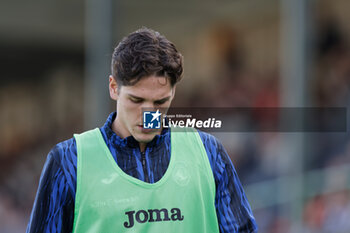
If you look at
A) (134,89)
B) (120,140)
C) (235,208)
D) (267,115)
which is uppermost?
(267,115)

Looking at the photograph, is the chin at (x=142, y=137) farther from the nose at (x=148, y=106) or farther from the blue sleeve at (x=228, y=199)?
the blue sleeve at (x=228, y=199)

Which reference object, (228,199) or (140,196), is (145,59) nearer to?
(140,196)

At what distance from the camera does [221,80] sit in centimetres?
805

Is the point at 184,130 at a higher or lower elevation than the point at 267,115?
lower

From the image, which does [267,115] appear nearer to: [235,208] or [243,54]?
[243,54]

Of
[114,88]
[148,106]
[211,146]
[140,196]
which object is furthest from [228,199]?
[114,88]

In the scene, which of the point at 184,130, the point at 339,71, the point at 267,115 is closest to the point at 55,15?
the point at 267,115

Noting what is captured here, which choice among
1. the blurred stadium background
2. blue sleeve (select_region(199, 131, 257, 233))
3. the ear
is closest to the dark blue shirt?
blue sleeve (select_region(199, 131, 257, 233))

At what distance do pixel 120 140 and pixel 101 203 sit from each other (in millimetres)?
234

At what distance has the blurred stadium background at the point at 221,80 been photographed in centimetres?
561

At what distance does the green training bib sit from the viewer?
6.45 ft

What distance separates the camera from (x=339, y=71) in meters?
6.07

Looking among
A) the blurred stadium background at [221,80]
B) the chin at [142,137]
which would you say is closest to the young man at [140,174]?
the chin at [142,137]

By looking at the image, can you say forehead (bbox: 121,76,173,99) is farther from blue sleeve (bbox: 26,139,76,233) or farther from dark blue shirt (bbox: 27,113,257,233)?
blue sleeve (bbox: 26,139,76,233)
